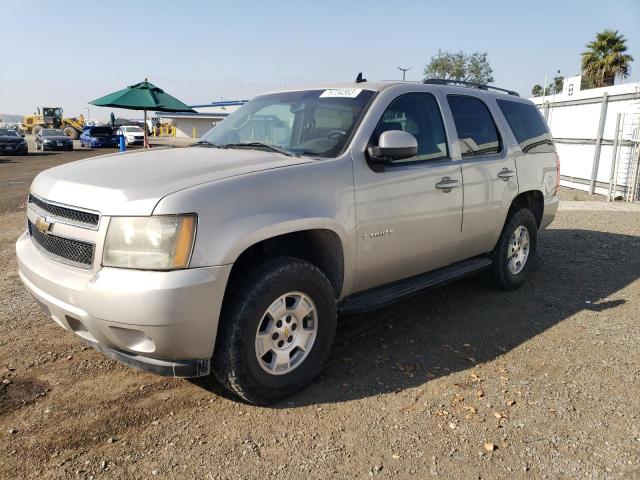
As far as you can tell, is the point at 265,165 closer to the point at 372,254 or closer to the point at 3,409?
the point at 372,254

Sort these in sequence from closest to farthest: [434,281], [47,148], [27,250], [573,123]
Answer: [27,250]
[434,281]
[573,123]
[47,148]

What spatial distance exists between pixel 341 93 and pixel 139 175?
5.61 feet

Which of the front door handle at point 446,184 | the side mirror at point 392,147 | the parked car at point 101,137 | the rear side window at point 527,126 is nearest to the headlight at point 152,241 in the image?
the side mirror at point 392,147

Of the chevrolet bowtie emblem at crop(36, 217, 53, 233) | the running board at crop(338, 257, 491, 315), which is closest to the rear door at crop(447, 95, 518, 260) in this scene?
the running board at crop(338, 257, 491, 315)

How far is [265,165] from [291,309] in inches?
35.0

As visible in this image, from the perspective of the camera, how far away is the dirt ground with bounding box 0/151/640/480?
2.66 meters

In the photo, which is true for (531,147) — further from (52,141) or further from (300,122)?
(52,141)

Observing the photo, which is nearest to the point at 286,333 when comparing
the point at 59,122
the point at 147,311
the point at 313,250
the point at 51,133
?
the point at 313,250

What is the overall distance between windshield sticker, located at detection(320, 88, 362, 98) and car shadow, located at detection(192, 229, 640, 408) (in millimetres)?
1708

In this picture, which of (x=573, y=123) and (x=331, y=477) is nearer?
(x=331, y=477)

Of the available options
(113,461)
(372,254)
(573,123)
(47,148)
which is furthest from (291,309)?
(47,148)

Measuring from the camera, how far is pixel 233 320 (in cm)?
284

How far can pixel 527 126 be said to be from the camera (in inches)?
214

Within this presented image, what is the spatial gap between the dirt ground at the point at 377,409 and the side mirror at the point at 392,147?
4.83ft
